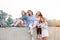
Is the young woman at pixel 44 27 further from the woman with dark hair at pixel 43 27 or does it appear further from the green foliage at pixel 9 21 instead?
the green foliage at pixel 9 21

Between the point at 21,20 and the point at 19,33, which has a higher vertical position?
the point at 21,20

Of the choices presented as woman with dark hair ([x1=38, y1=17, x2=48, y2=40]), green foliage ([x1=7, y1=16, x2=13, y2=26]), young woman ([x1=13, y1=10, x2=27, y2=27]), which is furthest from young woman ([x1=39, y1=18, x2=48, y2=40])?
green foliage ([x1=7, y1=16, x2=13, y2=26])

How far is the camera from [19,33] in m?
1.28

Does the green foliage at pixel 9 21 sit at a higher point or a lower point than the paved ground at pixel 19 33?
higher

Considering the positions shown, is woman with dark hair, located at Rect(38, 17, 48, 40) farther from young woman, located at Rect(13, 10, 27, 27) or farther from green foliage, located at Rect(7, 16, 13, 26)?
green foliage, located at Rect(7, 16, 13, 26)

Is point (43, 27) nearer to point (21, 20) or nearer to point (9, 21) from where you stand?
point (21, 20)

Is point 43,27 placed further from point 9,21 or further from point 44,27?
point 9,21

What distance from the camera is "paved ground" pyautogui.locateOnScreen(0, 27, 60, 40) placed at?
49.9 inches

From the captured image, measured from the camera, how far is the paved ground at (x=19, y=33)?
1.27 meters

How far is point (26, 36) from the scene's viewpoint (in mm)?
1273

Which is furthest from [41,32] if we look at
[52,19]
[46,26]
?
[52,19]

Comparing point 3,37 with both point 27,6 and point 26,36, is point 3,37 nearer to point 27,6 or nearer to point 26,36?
point 26,36

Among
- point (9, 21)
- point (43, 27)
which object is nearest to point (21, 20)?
point (9, 21)

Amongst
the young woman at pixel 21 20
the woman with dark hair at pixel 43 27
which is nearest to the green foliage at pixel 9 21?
the young woman at pixel 21 20
